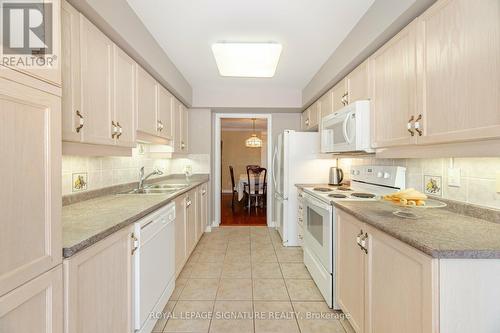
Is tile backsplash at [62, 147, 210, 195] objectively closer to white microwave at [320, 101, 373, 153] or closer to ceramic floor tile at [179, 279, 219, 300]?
ceramic floor tile at [179, 279, 219, 300]

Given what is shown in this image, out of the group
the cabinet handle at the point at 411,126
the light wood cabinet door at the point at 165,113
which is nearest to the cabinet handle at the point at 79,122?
the light wood cabinet door at the point at 165,113

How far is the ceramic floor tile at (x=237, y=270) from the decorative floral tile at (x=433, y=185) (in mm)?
1747

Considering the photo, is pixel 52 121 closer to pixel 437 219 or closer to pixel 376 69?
pixel 437 219

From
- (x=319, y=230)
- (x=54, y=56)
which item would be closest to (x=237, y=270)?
(x=319, y=230)

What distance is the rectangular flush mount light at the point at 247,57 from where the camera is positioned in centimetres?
234

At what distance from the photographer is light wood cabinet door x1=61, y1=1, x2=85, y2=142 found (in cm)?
131

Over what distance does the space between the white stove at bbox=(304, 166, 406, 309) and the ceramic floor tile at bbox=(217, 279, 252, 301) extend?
0.63 metres

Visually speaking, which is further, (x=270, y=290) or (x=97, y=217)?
(x=270, y=290)

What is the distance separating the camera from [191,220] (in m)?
3.02

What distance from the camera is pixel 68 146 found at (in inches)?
54.8

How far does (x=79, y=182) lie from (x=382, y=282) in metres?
2.03

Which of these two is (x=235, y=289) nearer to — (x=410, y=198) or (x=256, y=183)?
(x=410, y=198)

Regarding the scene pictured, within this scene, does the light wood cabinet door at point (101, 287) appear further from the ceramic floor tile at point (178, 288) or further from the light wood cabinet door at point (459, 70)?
the light wood cabinet door at point (459, 70)

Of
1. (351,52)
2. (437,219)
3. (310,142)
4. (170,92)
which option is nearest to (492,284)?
(437,219)
